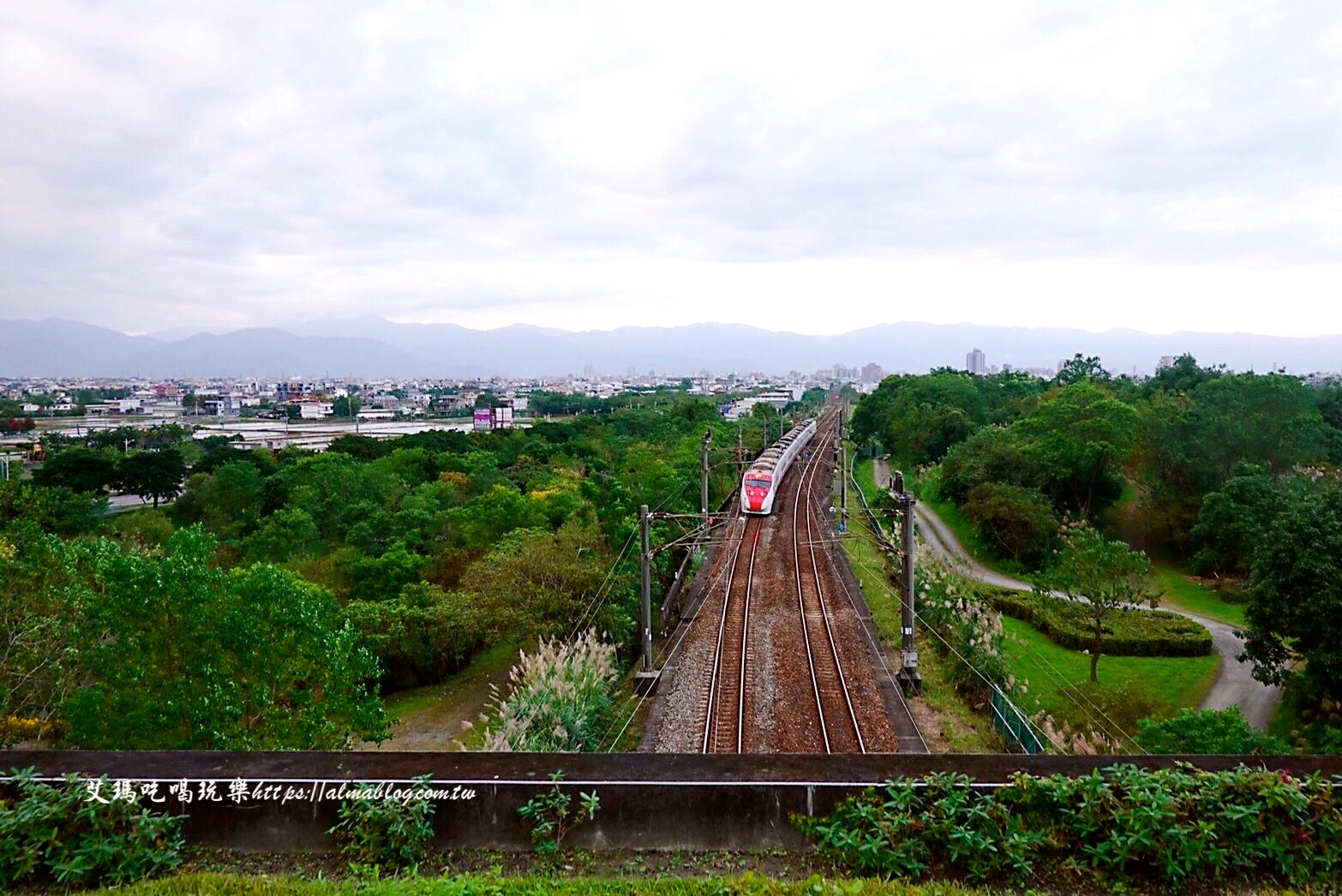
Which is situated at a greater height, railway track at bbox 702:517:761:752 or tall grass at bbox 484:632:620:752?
tall grass at bbox 484:632:620:752

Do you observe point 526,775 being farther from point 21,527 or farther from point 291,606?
point 21,527

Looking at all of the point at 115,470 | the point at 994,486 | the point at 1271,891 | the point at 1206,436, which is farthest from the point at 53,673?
the point at 115,470

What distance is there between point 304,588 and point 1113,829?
36.2 ft

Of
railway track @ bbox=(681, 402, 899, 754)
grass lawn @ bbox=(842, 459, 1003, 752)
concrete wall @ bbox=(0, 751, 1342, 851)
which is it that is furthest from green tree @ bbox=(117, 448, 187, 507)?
concrete wall @ bbox=(0, 751, 1342, 851)

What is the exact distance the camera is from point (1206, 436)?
85.6ft

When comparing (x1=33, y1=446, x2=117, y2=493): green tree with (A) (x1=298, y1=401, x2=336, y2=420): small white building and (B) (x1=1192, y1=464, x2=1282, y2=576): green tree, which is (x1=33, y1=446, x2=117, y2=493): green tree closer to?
(B) (x1=1192, y1=464, x2=1282, y2=576): green tree

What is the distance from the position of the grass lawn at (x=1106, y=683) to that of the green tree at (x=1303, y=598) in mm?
2082

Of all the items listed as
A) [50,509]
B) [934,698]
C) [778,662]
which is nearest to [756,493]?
[778,662]

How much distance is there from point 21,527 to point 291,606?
35.3 ft

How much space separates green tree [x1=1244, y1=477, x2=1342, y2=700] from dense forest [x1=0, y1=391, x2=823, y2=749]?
12094 millimetres

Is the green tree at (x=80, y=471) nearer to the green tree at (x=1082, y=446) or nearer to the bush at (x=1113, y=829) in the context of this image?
the green tree at (x=1082, y=446)

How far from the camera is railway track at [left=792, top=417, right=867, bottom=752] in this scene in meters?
12.0

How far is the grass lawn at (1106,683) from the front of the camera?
44.1ft

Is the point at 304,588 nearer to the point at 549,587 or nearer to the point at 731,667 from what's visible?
the point at 549,587
